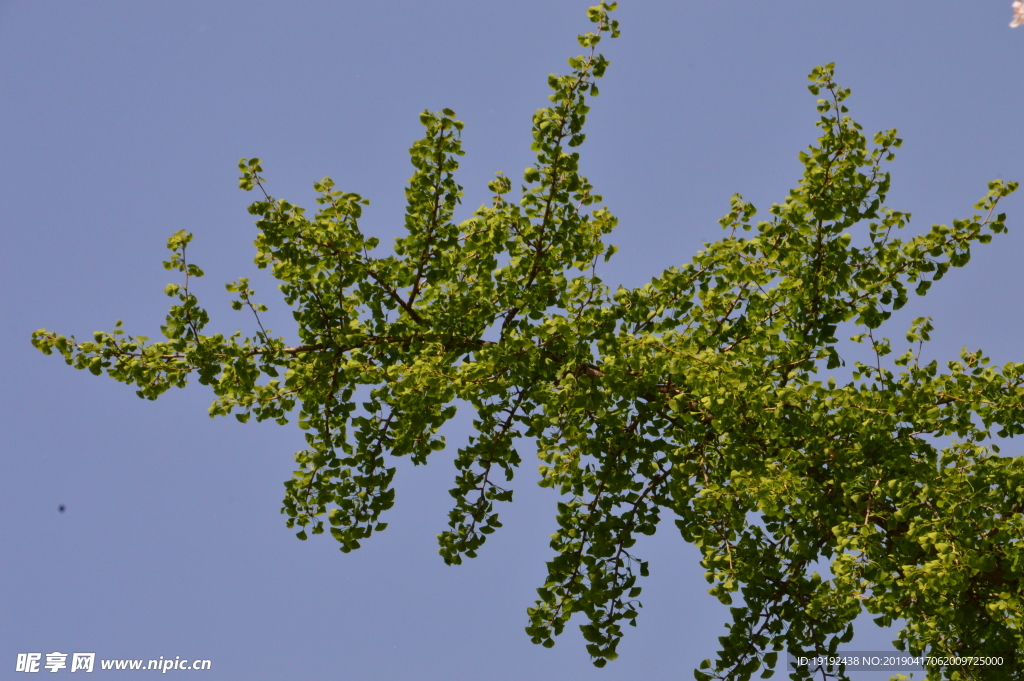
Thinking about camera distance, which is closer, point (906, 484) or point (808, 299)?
point (906, 484)

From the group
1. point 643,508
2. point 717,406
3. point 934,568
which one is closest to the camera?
point 934,568

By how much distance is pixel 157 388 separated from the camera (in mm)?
5621

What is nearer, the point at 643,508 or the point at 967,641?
the point at 967,641

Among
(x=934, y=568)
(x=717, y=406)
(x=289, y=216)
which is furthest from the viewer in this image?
(x=289, y=216)

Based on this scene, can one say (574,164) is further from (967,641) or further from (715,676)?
(967,641)

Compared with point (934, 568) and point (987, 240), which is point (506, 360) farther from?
point (987, 240)

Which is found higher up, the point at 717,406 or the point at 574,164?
the point at 574,164

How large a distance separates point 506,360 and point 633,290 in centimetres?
105

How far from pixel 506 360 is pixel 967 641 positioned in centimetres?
393

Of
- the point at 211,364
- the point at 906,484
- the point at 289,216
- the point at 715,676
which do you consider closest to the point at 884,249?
the point at 906,484

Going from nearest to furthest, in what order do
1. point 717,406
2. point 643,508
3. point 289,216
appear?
1. point 717,406
2. point 289,216
3. point 643,508

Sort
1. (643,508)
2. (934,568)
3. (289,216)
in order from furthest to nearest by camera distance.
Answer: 1. (643,508)
2. (289,216)
3. (934,568)

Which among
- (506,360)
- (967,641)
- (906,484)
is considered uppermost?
(506,360)

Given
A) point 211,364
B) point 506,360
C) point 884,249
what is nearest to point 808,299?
point 884,249
